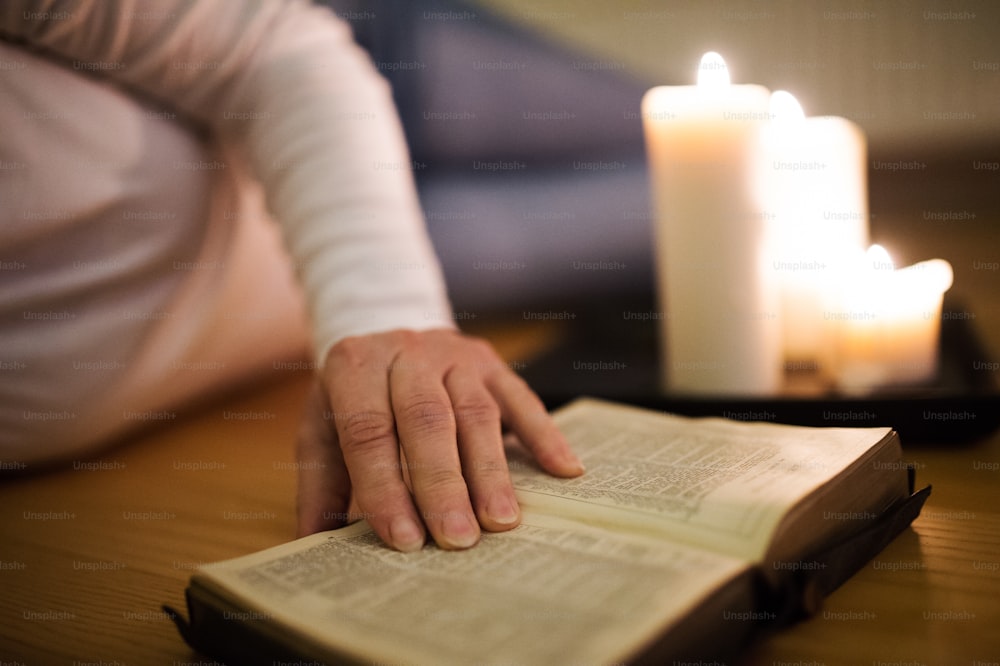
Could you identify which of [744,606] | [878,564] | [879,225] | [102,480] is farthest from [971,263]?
[102,480]

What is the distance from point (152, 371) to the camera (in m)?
0.69

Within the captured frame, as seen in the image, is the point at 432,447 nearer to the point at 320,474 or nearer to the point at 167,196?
the point at 320,474

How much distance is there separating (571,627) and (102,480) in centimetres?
51

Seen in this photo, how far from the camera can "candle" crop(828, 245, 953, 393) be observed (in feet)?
1.91

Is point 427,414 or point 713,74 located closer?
point 427,414

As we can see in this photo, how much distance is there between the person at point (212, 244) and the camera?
48cm

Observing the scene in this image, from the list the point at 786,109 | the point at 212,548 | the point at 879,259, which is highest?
the point at 786,109

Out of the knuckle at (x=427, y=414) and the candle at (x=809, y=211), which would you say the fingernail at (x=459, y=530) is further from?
the candle at (x=809, y=211)

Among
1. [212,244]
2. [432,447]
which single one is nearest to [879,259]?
[432,447]

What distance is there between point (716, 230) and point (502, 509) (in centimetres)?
34

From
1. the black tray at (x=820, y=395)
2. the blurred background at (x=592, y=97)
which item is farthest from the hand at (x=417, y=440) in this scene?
the blurred background at (x=592, y=97)

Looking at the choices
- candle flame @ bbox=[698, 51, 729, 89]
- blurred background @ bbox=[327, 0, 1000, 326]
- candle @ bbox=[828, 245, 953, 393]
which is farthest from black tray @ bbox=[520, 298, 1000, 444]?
blurred background @ bbox=[327, 0, 1000, 326]

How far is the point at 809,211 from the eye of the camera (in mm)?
702

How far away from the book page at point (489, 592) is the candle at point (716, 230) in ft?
0.99
